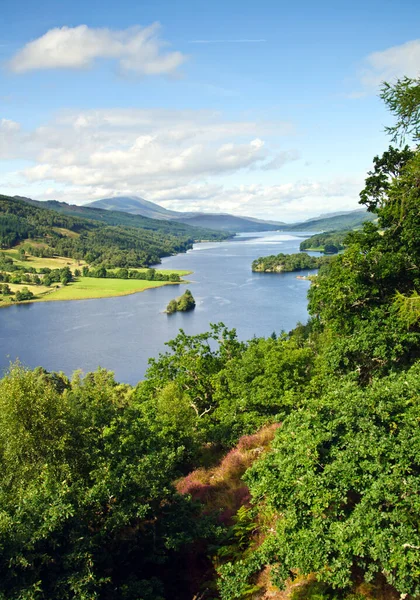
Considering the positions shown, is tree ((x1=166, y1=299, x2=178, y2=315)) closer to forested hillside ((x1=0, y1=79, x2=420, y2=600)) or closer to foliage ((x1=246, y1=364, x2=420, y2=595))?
forested hillside ((x1=0, y1=79, x2=420, y2=600))

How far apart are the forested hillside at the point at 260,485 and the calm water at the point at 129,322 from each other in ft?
185

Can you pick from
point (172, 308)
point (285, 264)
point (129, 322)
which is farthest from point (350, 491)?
point (285, 264)

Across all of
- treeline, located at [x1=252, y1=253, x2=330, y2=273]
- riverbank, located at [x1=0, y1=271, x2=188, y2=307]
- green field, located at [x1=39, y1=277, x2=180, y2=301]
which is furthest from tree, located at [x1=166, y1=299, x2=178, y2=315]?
treeline, located at [x1=252, y1=253, x2=330, y2=273]

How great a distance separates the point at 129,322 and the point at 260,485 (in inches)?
4000

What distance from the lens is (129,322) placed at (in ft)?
358

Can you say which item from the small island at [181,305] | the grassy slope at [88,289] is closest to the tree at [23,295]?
the grassy slope at [88,289]

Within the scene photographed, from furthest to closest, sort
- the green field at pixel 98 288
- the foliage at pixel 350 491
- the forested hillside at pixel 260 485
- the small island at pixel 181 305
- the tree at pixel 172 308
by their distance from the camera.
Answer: the green field at pixel 98 288 → the small island at pixel 181 305 → the tree at pixel 172 308 → the forested hillside at pixel 260 485 → the foliage at pixel 350 491

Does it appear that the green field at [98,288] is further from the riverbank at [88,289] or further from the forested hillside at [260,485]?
the forested hillside at [260,485]

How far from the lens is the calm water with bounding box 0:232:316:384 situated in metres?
83.4

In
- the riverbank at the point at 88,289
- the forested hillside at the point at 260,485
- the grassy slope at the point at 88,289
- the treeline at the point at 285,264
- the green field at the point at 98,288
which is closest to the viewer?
the forested hillside at the point at 260,485

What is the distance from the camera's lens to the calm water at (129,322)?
8338 cm

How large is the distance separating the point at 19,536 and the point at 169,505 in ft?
15.4

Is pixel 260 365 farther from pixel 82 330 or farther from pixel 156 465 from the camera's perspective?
pixel 82 330

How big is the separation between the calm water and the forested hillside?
56.5 metres
